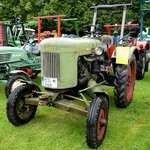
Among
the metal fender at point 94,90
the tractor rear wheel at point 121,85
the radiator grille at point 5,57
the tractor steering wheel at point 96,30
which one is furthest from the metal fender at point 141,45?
the metal fender at point 94,90

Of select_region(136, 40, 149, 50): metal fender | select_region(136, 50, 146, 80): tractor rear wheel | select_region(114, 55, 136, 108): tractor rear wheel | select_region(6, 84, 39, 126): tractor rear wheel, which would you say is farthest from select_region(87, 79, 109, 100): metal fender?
select_region(136, 40, 149, 50): metal fender

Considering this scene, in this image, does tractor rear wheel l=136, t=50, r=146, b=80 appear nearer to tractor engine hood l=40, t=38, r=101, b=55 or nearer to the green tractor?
the green tractor

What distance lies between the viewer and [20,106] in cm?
414

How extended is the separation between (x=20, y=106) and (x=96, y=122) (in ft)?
4.16

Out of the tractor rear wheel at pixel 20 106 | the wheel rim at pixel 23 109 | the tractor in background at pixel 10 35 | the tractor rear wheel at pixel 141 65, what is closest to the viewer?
the tractor rear wheel at pixel 20 106

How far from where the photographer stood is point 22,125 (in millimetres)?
4207

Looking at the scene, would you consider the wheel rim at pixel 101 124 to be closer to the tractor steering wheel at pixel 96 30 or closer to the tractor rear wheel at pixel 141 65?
the tractor steering wheel at pixel 96 30

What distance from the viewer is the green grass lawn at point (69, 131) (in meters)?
3.62

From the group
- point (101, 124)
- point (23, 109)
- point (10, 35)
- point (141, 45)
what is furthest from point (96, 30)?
point (10, 35)

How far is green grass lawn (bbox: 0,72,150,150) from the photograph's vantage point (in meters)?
3.62

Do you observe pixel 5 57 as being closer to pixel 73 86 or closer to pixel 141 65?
pixel 73 86

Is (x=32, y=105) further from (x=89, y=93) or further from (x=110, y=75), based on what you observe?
(x=110, y=75)

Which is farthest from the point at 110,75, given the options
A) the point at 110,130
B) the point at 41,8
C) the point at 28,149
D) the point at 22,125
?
the point at 41,8

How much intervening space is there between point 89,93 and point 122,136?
0.76 m
